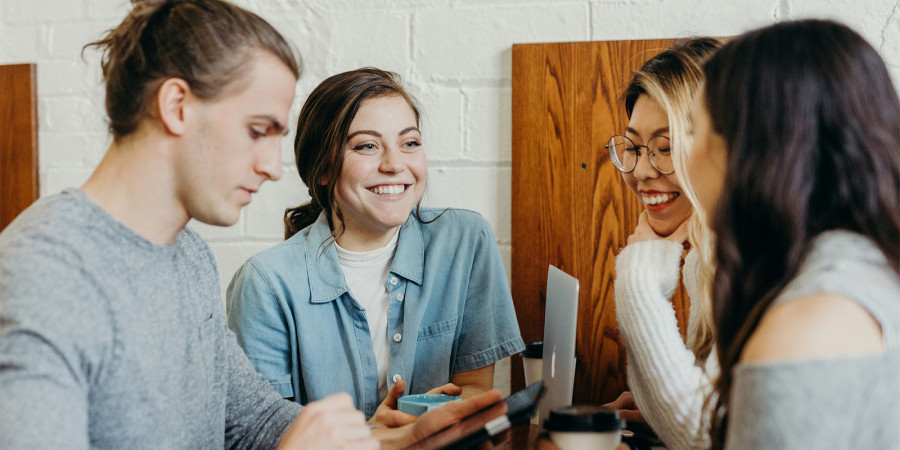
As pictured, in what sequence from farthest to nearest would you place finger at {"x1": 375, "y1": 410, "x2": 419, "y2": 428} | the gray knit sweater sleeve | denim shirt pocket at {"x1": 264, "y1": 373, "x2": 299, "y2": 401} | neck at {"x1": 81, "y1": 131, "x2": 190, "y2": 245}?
1. denim shirt pocket at {"x1": 264, "y1": 373, "x2": 299, "y2": 401}
2. finger at {"x1": 375, "y1": 410, "x2": 419, "y2": 428}
3. neck at {"x1": 81, "y1": 131, "x2": 190, "y2": 245}
4. the gray knit sweater sleeve

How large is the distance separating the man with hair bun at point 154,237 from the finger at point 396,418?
0.16m

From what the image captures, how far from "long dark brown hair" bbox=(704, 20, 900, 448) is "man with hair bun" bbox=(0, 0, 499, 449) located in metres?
0.39

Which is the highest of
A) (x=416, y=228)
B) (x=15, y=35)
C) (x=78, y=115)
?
(x=15, y=35)

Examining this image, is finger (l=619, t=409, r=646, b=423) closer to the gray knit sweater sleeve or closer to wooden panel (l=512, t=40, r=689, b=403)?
wooden panel (l=512, t=40, r=689, b=403)

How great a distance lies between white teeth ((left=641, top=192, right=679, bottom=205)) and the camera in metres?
1.35

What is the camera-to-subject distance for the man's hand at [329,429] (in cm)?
87

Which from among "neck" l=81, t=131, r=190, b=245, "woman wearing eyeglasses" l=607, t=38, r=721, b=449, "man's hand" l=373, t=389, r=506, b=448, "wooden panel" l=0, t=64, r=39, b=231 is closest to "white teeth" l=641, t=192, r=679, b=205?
"woman wearing eyeglasses" l=607, t=38, r=721, b=449

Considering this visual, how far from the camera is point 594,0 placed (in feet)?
5.49

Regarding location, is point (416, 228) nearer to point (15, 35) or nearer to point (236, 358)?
point (236, 358)

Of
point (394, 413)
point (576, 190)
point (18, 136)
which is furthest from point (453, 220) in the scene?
point (18, 136)

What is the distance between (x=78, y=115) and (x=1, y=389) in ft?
4.62

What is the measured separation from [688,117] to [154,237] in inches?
33.3

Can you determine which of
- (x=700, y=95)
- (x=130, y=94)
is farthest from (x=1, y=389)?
(x=700, y=95)

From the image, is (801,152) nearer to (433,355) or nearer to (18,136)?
(433,355)
